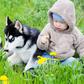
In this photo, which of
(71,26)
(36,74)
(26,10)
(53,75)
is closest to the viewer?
(53,75)

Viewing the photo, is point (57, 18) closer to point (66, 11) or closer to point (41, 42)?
point (66, 11)

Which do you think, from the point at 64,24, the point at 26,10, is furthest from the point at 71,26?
the point at 26,10

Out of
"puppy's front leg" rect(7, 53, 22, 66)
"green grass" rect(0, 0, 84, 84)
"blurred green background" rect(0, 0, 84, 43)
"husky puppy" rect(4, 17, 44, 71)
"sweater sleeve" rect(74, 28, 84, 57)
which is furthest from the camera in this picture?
"blurred green background" rect(0, 0, 84, 43)

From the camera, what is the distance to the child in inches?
229

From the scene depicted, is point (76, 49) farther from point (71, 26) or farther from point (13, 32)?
point (13, 32)

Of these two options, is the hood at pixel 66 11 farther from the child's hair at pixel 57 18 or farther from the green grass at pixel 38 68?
the green grass at pixel 38 68

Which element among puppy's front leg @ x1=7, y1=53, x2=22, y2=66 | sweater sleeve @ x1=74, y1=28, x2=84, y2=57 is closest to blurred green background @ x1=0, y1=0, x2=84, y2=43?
puppy's front leg @ x1=7, y1=53, x2=22, y2=66

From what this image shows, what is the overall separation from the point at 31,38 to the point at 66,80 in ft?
3.90

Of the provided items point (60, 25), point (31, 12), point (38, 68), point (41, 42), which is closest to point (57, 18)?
point (60, 25)

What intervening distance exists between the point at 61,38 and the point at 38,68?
0.71 metres

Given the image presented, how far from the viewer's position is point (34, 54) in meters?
5.93

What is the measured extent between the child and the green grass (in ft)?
1.71

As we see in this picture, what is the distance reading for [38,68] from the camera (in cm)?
534

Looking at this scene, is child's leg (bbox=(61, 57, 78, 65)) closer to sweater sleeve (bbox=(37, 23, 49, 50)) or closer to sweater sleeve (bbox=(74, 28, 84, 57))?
sweater sleeve (bbox=(74, 28, 84, 57))
